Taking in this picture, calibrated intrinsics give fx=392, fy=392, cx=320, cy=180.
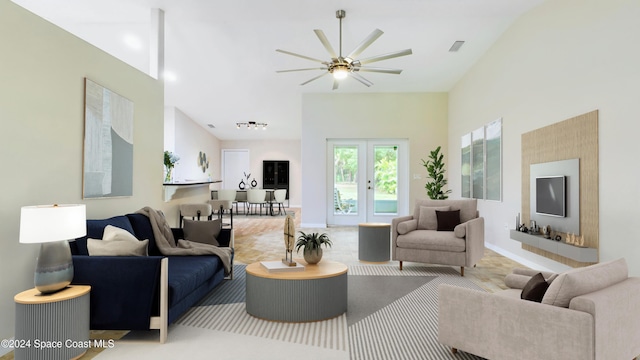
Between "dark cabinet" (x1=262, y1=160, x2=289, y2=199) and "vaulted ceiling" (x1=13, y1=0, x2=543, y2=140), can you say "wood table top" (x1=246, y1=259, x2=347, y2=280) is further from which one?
"dark cabinet" (x1=262, y1=160, x2=289, y2=199)

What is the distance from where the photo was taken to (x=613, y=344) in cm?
204

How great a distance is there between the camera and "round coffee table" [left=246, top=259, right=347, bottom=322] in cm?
314

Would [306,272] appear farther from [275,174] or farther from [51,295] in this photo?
[275,174]

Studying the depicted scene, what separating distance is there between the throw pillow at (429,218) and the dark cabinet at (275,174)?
10184 millimetres

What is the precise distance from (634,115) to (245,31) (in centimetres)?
519

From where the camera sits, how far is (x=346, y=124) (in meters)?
9.25

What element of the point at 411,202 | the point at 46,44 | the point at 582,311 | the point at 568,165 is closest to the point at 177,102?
the point at 411,202

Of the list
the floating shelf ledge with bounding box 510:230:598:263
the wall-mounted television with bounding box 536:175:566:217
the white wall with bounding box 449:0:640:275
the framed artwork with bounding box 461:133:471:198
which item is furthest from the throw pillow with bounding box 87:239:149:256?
the framed artwork with bounding box 461:133:471:198

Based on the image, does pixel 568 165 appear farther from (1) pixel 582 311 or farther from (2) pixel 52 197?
(2) pixel 52 197

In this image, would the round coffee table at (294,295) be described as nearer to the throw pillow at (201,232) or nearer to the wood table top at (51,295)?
the wood table top at (51,295)

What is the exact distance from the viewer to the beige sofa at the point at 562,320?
1930 mm

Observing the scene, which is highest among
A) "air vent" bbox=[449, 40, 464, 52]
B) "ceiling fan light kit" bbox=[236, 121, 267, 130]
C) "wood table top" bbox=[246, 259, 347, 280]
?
"air vent" bbox=[449, 40, 464, 52]

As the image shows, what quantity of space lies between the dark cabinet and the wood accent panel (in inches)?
435

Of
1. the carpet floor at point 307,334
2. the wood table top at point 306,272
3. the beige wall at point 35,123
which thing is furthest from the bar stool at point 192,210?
the wood table top at point 306,272
